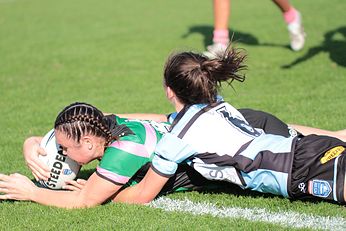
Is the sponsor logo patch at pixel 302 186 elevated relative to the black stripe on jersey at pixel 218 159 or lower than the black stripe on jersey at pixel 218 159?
lower

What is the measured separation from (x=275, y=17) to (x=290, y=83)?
5469 mm

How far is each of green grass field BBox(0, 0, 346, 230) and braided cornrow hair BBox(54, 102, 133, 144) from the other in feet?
1.78

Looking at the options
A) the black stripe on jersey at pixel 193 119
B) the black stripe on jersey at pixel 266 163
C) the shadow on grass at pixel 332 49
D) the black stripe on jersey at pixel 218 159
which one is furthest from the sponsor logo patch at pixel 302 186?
the shadow on grass at pixel 332 49

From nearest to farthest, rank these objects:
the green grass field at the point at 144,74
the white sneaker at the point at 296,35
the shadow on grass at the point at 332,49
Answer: the green grass field at the point at 144,74, the shadow on grass at the point at 332,49, the white sneaker at the point at 296,35

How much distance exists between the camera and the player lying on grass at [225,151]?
A: 4301 millimetres

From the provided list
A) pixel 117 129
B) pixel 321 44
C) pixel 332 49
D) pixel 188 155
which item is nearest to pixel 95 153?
pixel 117 129

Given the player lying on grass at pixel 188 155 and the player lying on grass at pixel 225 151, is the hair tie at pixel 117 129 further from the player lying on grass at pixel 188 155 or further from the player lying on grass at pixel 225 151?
the player lying on grass at pixel 225 151

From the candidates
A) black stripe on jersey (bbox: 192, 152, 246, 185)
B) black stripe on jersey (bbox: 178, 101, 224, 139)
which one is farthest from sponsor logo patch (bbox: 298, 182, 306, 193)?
black stripe on jersey (bbox: 178, 101, 224, 139)

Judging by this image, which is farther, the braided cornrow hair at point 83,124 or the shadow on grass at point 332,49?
the shadow on grass at point 332,49

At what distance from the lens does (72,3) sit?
1964cm

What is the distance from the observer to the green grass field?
4.35 m

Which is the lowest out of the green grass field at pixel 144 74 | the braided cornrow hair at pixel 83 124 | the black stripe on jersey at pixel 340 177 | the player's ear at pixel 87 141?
the green grass field at pixel 144 74

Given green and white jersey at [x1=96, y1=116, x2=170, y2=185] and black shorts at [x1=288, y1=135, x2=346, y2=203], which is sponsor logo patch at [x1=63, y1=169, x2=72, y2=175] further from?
black shorts at [x1=288, y1=135, x2=346, y2=203]

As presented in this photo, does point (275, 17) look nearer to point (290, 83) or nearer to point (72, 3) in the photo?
point (290, 83)
